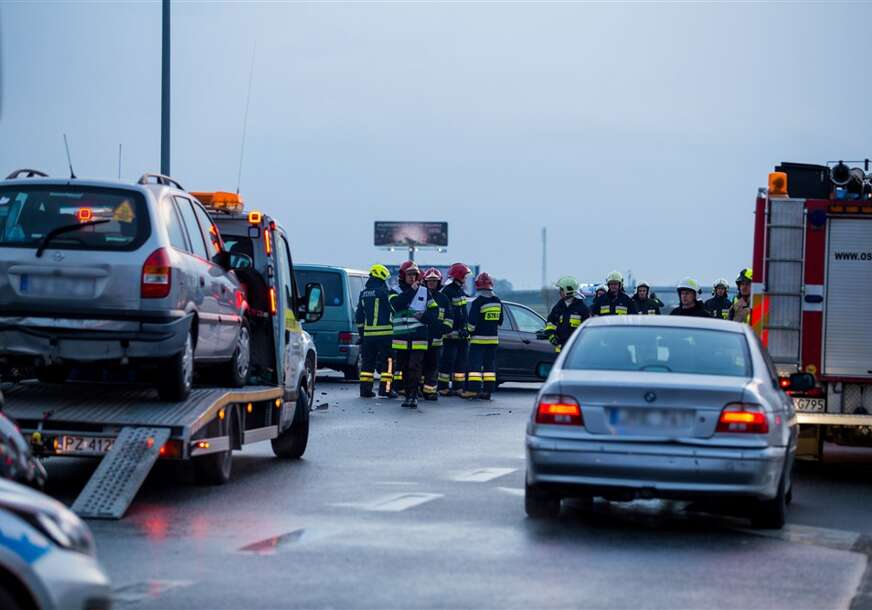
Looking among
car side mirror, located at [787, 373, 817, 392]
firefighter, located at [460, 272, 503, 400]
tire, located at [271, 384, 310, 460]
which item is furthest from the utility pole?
car side mirror, located at [787, 373, 817, 392]

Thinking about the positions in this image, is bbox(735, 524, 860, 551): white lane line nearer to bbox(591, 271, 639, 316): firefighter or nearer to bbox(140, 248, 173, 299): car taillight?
bbox(140, 248, 173, 299): car taillight

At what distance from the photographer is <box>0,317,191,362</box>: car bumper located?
38.3ft

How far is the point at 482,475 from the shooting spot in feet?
47.3

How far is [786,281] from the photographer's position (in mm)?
15156

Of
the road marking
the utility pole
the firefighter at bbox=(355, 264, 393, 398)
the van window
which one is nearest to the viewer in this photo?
the road marking

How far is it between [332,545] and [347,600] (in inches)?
73.3

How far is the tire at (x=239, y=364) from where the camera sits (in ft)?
45.7

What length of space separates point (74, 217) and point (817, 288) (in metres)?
6.87

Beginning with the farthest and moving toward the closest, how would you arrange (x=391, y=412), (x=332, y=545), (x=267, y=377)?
1. (x=391, y=412)
2. (x=267, y=377)
3. (x=332, y=545)

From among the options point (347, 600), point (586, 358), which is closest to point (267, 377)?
point (586, 358)

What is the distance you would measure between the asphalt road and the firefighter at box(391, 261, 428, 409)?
29.1 feet

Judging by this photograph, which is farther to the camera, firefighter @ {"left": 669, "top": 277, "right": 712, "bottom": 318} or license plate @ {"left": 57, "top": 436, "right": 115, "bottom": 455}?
firefighter @ {"left": 669, "top": 277, "right": 712, "bottom": 318}

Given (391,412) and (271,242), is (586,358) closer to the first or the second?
(271,242)

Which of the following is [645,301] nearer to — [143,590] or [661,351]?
[661,351]
